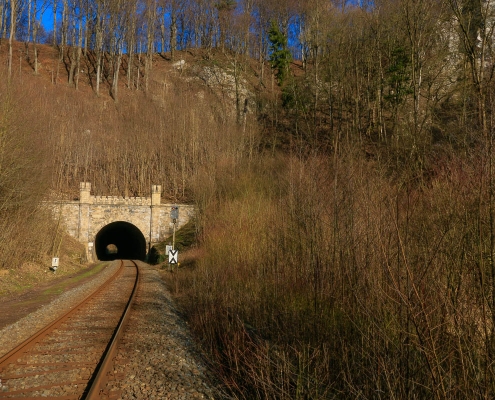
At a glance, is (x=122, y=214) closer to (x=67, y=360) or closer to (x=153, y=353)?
(x=153, y=353)

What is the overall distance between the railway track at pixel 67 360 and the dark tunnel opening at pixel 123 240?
2789cm

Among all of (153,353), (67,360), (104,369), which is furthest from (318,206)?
(67,360)

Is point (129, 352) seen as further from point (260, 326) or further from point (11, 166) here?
point (11, 166)

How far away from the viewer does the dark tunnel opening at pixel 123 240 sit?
1502 inches

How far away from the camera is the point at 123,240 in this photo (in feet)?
154

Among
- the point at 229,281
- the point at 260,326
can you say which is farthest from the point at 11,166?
the point at 260,326

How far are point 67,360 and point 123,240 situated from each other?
137 ft

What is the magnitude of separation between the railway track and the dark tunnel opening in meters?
27.9

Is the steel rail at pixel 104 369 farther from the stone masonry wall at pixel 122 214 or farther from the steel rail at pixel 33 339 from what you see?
the stone masonry wall at pixel 122 214

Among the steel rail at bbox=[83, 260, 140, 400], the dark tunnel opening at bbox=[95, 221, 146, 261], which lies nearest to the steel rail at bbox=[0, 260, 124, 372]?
the steel rail at bbox=[83, 260, 140, 400]

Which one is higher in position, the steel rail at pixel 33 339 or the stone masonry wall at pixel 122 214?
the stone masonry wall at pixel 122 214

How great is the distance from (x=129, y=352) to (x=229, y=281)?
289 centimetres

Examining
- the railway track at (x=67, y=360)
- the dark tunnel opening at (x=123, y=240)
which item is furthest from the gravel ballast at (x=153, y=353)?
the dark tunnel opening at (x=123, y=240)

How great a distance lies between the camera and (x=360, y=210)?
612cm
